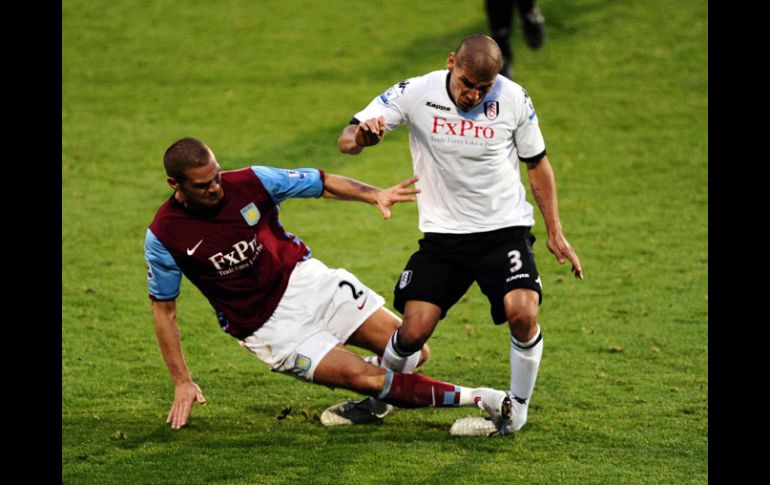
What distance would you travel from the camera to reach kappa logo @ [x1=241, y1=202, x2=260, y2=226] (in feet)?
19.6

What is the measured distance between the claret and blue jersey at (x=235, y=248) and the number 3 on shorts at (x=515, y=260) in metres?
1.15

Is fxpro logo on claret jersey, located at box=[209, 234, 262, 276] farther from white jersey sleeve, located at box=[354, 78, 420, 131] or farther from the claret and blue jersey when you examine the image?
white jersey sleeve, located at box=[354, 78, 420, 131]

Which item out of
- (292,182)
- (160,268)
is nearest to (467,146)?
(292,182)

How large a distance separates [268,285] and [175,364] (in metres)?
0.70

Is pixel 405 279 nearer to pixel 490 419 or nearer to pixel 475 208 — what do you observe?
pixel 475 208

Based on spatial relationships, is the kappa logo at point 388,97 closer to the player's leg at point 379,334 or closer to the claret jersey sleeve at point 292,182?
the claret jersey sleeve at point 292,182

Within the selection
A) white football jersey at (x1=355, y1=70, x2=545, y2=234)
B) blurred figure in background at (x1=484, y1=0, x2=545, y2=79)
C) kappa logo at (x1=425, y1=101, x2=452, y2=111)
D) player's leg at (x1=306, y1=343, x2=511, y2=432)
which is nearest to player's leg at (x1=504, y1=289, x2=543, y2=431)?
player's leg at (x1=306, y1=343, x2=511, y2=432)

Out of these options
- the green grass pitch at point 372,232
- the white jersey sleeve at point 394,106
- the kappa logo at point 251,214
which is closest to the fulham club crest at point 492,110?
the white jersey sleeve at point 394,106

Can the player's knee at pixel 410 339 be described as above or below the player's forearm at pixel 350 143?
below

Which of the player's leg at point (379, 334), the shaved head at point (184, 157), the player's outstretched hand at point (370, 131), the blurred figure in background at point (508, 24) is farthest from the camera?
the blurred figure in background at point (508, 24)

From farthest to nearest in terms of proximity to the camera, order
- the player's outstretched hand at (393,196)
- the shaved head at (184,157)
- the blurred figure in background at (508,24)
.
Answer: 1. the blurred figure in background at (508,24)
2. the player's outstretched hand at (393,196)
3. the shaved head at (184,157)

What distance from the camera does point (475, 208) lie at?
20.2 feet

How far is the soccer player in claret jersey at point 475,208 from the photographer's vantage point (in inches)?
239
